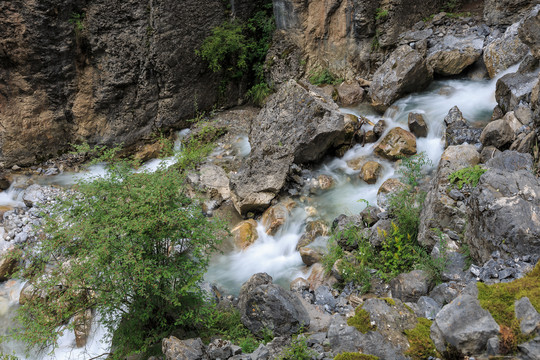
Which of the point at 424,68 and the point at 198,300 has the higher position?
the point at 424,68

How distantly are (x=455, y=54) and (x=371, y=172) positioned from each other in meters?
4.03

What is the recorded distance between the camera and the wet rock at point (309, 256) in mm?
7281

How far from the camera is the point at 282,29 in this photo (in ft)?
43.2

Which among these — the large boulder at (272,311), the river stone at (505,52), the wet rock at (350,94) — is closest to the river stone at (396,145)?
the wet rock at (350,94)

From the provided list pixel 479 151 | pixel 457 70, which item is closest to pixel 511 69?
pixel 457 70

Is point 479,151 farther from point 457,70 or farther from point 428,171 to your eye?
point 457,70

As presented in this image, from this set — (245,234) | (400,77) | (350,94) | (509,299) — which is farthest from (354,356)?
(350,94)

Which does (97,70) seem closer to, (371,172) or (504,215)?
(371,172)

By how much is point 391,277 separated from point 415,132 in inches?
177

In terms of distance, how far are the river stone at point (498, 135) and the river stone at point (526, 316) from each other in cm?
478

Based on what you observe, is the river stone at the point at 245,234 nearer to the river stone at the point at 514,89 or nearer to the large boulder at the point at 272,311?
the large boulder at the point at 272,311

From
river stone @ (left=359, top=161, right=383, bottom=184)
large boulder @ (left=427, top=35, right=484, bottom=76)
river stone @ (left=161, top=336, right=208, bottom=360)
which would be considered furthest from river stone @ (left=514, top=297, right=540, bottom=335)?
large boulder @ (left=427, top=35, right=484, bottom=76)

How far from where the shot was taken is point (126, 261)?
4562 mm

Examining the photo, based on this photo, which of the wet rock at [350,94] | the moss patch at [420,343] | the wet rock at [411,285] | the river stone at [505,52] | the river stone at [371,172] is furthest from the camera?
the wet rock at [350,94]
